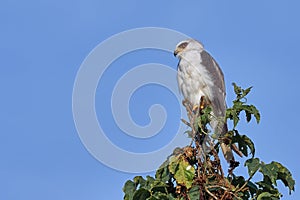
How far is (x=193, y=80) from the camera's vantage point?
957 cm

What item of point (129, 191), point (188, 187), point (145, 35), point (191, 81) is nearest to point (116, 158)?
point (129, 191)

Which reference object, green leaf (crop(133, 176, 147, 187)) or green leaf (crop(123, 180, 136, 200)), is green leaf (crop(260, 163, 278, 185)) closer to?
green leaf (crop(133, 176, 147, 187))

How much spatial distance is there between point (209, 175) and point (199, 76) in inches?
194

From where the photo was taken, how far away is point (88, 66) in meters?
6.12

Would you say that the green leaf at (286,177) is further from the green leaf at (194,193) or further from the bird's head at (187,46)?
the bird's head at (187,46)

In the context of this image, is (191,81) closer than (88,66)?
No

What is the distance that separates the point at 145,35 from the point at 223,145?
1.57 metres

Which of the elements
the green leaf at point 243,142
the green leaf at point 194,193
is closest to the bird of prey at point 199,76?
the green leaf at point 243,142

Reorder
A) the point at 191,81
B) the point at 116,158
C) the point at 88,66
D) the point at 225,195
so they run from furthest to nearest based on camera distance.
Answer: the point at 191,81
the point at 88,66
the point at 116,158
the point at 225,195

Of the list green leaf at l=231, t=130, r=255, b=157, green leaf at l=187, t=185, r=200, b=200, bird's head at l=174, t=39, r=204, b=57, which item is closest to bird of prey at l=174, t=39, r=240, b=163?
bird's head at l=174, t=39, r=204, b=57

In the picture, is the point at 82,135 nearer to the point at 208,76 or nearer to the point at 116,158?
the point at 116,158

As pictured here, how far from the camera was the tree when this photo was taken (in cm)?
474

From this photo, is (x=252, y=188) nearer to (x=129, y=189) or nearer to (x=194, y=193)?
(x=194, y=193)

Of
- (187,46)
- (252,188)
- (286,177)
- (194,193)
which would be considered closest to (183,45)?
(187,46)
